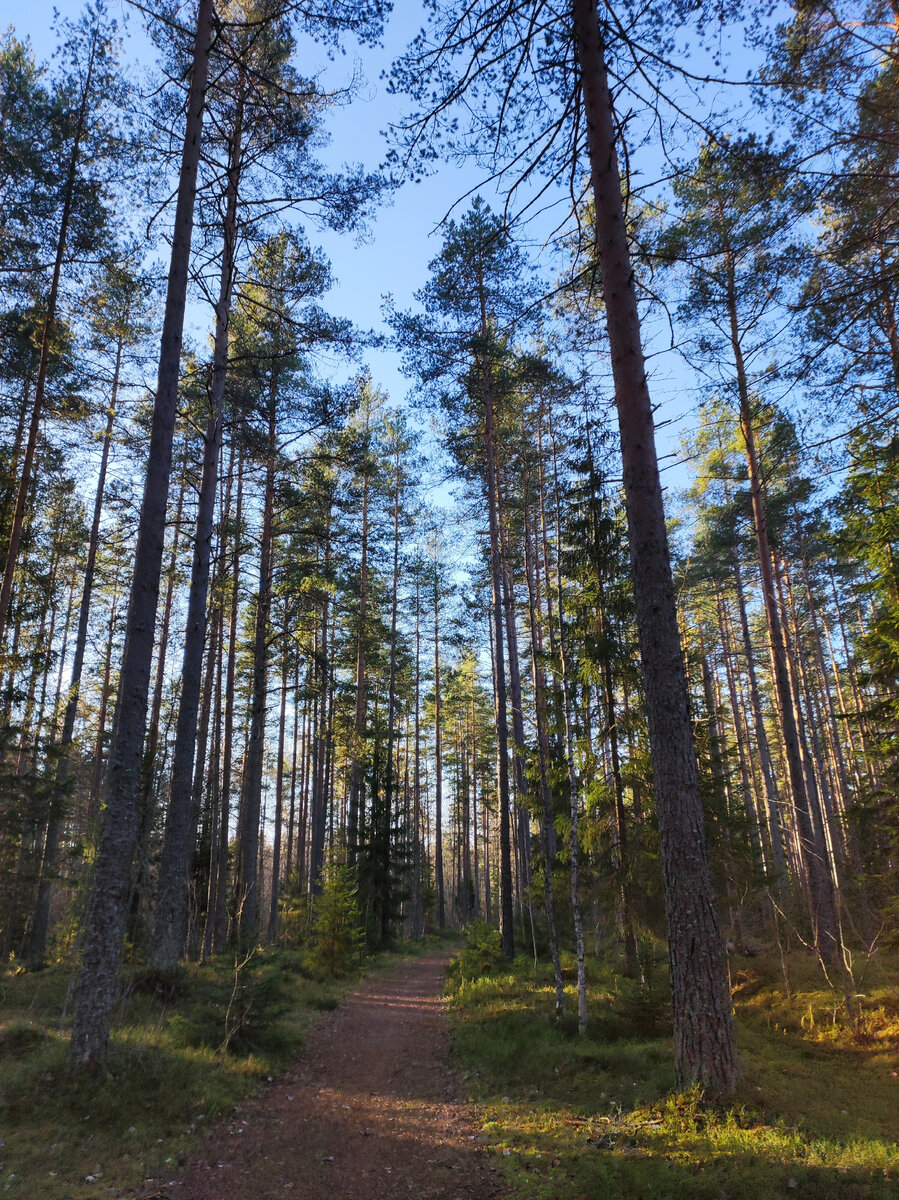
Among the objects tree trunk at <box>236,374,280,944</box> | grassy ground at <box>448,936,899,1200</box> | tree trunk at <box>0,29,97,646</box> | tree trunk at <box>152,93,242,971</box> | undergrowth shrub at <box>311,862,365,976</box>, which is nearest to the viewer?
grassy ground at <box>448,936,899,1200</box>

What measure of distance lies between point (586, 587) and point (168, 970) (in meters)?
9.48

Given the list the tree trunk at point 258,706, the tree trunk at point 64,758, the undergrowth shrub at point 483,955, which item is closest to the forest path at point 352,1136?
the undergrowth shrub at point 483,955

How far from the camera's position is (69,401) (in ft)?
42.6

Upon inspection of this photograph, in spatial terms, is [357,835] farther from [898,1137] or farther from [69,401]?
[898,1137]

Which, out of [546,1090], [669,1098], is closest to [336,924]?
[546,1090]

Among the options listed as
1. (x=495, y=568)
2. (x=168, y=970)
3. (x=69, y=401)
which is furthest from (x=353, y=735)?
(x=69, y=401)

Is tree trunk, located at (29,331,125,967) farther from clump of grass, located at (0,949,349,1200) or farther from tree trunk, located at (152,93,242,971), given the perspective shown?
clump of grass, located at (0,949,349,1200)

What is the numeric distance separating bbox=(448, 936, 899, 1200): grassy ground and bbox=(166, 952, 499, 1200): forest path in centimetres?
41

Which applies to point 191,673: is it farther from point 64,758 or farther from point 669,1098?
point 669,1098

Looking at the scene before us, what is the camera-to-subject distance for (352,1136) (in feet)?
19.2

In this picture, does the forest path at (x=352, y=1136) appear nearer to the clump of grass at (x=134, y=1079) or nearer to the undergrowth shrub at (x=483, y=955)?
the clump of grass at (x=134, y=1079)

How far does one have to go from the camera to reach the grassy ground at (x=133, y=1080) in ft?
15.2

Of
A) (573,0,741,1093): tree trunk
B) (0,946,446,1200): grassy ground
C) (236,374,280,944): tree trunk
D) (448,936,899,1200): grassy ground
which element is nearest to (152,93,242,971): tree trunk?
(0,946,446,1200): grassy ground

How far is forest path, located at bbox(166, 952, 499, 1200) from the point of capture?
472 centimetres
